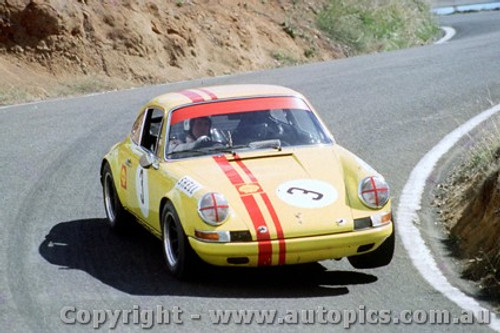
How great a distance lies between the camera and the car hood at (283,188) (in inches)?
299

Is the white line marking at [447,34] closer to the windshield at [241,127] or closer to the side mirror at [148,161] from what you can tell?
the windshield at [241,127]

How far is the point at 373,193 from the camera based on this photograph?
7.90m

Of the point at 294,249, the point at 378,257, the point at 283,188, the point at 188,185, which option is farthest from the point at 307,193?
the point at 188,185

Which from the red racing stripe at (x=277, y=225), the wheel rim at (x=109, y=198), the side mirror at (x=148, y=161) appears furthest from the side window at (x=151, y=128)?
the red racing stripe at (x=277, y=225)

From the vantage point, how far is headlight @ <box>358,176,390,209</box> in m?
7.86

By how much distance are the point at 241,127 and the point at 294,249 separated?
171 cm

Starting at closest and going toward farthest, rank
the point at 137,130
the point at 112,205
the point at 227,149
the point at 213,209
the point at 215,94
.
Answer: the point at 213,209 < the point at 227,149 < the point at 215,94 < the point at 137,130 < the point at 112,205

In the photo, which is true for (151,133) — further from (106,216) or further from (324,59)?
(324,59)

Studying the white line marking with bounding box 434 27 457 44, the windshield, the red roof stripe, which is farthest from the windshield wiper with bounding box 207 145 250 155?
the white line marking with bounding box 434 27 457 44

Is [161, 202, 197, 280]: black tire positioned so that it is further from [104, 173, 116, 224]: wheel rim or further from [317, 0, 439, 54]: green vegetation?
[317, 0, 439, 54]: green vegetation

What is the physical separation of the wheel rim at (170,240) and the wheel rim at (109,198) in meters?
1.71

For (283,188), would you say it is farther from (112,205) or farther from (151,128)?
(112,205)

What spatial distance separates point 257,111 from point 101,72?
11.9m

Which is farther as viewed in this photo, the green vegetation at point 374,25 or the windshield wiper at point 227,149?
the green vegetation at point 374,25
